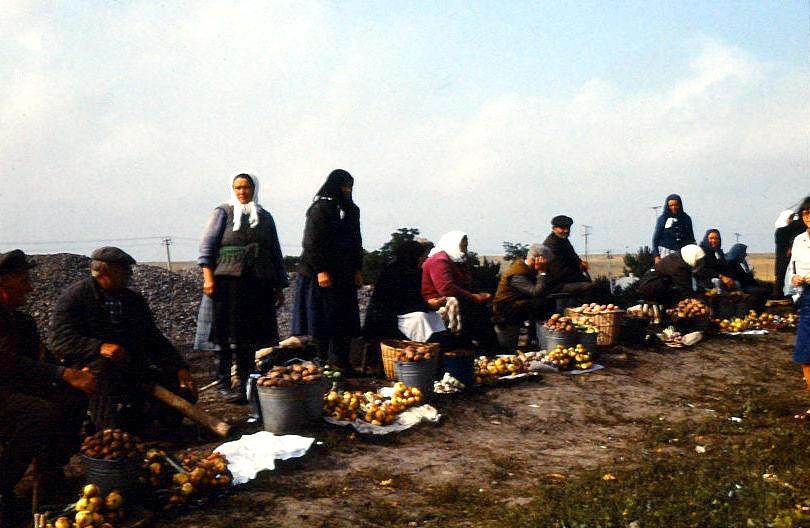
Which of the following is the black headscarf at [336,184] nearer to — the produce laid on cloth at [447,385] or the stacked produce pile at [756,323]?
the produce laid on cloth at [447,385]

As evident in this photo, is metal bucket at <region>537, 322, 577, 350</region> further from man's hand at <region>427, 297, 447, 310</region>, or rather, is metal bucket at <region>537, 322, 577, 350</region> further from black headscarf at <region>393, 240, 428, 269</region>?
black headscarf at <region>393, 240, 428, 269</region>

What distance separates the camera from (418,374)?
755cm

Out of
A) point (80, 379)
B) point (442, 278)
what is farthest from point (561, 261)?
point (80, 379)

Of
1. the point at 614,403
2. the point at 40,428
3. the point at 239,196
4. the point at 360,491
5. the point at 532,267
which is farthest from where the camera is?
the point at 532,267

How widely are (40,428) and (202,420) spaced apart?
1.51 metres

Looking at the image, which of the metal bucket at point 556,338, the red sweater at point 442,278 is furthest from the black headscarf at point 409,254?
the metal bucket at point 556,338

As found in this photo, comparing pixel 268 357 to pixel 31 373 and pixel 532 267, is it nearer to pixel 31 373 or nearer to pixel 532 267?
pixel 31 373

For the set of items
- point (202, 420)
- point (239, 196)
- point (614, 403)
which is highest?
point (239, 196)

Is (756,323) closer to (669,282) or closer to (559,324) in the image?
(669,282)

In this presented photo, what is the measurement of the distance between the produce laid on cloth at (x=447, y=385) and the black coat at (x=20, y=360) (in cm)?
392

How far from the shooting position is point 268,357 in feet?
22.8

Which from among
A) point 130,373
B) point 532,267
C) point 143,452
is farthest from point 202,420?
point 532,267

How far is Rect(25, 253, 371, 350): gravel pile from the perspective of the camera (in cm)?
1555

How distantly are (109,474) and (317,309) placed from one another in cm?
381
